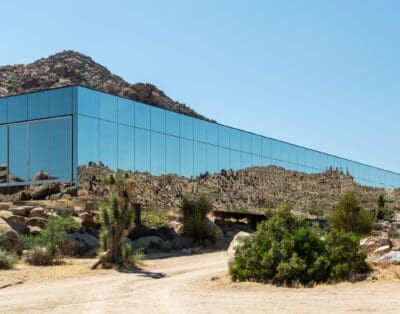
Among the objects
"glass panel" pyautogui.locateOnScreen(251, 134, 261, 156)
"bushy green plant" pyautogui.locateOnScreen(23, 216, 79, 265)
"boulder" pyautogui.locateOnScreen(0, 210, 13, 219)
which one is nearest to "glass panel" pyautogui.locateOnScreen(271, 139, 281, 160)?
"glass panel" pyautogui.locateOnScreen(251, 134, 261, 156)

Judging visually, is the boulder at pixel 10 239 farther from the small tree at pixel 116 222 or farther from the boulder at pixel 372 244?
the boulder at pixel 372 244

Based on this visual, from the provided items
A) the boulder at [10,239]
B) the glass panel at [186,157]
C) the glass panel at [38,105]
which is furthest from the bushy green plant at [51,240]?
the glass panel at [186,157]

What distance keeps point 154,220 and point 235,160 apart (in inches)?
382

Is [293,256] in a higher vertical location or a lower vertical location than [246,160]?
lower

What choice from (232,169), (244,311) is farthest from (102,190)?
(244,311)

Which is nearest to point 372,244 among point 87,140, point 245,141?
point 87,140

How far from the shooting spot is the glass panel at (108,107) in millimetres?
34938

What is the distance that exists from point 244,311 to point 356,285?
5000 millimetres

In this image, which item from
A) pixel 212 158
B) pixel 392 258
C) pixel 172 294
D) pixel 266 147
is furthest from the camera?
pixel 266 147

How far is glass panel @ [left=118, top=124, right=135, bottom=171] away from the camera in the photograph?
117 feet

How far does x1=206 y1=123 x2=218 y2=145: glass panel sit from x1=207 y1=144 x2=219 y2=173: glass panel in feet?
1.10

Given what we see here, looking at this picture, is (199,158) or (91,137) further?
(199,158)

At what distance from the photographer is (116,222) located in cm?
2600

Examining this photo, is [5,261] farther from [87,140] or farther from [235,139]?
[235,139]
